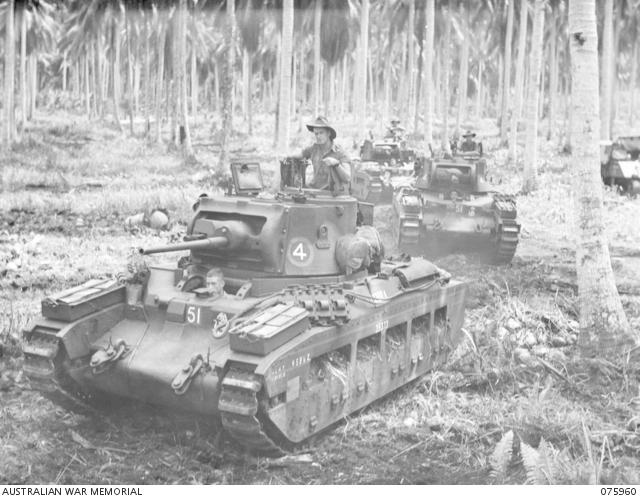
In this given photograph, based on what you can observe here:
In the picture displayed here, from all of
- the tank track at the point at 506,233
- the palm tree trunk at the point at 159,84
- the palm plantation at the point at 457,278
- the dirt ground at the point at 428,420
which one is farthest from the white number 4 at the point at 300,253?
the palm tree trunk at the point at 159,84

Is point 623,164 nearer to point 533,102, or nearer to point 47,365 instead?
point 533,102

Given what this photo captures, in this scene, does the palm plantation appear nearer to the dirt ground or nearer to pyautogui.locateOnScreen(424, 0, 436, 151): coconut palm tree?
the dirt ground

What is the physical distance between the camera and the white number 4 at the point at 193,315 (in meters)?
7.97

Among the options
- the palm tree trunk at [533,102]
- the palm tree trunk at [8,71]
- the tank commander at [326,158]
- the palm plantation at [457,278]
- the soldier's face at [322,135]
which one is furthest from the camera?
the palm tree trunk at [533,102]

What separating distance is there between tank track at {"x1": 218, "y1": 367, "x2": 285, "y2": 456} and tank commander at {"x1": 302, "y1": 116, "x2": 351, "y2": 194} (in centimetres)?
348

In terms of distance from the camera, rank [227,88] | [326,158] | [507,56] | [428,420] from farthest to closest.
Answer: [507,56] < [227,88] < [326,158] < [428,420]

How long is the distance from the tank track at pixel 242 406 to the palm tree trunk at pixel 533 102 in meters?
16.3

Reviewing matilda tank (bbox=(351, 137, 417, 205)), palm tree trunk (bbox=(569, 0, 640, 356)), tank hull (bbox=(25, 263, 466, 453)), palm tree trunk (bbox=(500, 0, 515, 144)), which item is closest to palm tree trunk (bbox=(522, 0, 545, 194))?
matilda tank (bbox=(351, 137, 417, 205))

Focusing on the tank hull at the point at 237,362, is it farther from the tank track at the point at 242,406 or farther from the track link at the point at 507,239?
the track link at the point at 507,239

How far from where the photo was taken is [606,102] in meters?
29.6

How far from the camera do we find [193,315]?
800cm

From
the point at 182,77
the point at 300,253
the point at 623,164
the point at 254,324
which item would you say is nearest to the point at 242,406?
the point at 254,324

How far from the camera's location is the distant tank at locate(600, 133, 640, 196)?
24922 mm

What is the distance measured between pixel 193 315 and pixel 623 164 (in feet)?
65.6
